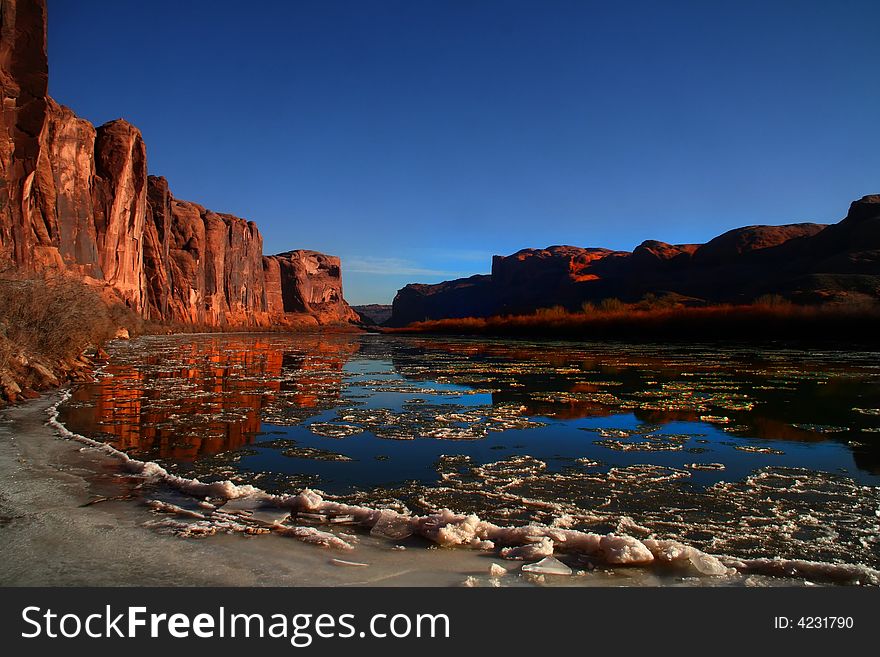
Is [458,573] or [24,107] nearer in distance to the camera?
[458,573]

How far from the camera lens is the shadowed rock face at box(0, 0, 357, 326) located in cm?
3106

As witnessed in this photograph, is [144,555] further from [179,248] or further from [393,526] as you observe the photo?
[179,248]

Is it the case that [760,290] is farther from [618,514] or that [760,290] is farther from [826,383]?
[618,514]

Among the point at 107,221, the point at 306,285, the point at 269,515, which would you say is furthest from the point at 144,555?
the point at 306,285

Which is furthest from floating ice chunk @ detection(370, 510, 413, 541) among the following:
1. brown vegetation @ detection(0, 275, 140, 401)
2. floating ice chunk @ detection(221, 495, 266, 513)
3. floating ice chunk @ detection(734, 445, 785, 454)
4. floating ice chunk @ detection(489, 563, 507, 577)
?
brown vegetation @ detection(0, 275, 140, 401)

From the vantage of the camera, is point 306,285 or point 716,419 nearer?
point 716,419

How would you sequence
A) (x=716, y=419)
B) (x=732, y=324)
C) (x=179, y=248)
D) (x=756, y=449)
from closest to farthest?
1. (x=756, y=449)
2. (x=716, y=419)
3. (x=732, y=324)
4. (x=179, y=248)

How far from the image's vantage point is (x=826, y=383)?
14.0 meters

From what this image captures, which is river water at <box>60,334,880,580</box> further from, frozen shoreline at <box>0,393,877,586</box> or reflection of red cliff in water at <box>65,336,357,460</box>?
frozen shoreline at <box>0,393,877,586</box>

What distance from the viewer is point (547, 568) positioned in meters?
3.26

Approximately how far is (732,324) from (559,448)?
126 feet

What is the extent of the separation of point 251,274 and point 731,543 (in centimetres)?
12416

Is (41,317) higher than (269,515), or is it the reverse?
(41,317)
